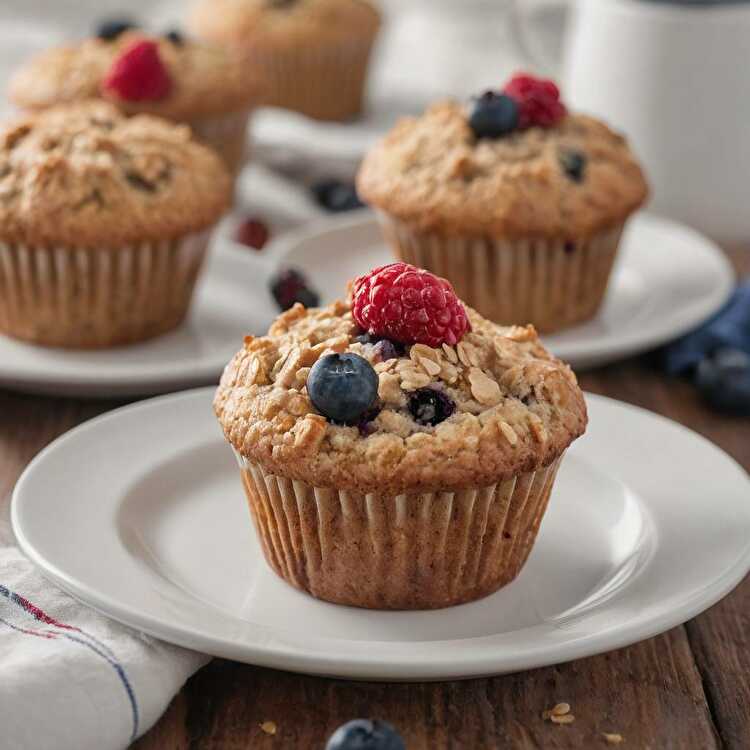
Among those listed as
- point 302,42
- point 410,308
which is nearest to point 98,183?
point 410,308

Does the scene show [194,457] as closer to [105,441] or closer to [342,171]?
[105,441]

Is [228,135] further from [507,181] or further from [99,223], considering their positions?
[507,181]

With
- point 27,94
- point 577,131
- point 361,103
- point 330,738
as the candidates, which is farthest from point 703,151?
point 330,738

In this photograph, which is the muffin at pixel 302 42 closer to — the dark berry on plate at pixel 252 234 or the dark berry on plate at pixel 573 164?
the dark berry on plate at pixel 252 234

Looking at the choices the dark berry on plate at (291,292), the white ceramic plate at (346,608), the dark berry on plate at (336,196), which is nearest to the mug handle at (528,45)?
the dark berry on plate at (336,196)

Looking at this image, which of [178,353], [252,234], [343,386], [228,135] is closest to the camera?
[343,386]
